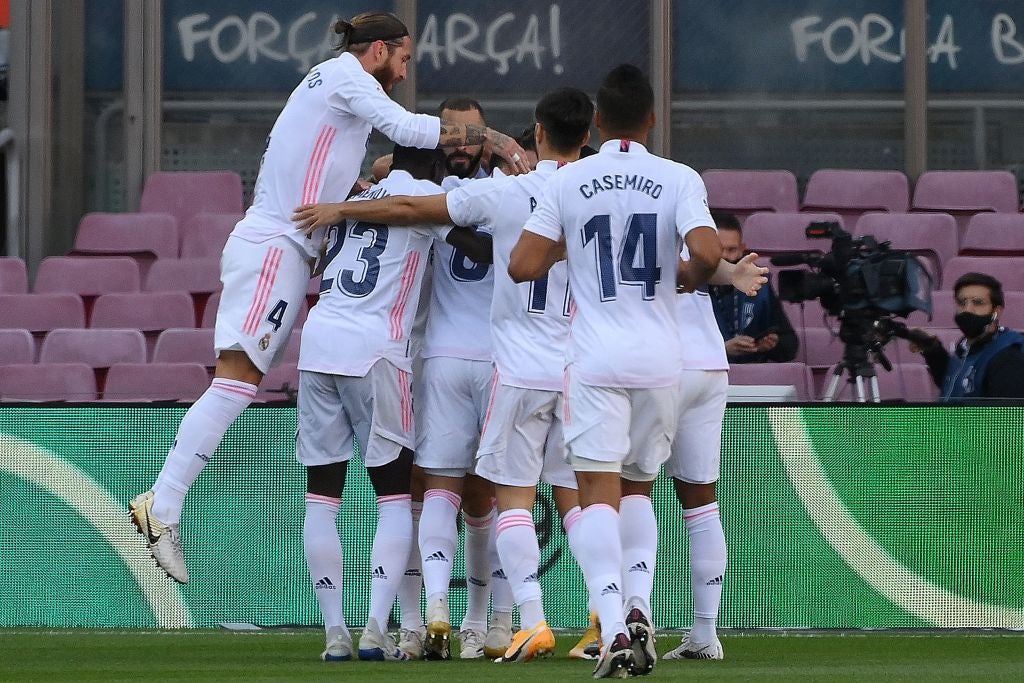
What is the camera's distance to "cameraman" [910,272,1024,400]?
793 centimetres

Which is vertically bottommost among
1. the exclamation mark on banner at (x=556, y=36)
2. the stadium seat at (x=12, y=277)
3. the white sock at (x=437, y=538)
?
the white sock at (x=437, y=538)

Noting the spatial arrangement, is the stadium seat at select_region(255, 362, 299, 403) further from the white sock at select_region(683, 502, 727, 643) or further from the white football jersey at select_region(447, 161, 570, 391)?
the white sock at select_region(683, 502, 727, 643)

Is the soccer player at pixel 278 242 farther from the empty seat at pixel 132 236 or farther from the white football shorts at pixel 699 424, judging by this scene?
the empty seat at pixel 132 236

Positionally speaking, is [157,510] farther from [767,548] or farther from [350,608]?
[767,548]

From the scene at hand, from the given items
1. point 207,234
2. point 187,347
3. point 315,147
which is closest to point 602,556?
point 315,147

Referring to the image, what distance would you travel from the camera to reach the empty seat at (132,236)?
1135 cm

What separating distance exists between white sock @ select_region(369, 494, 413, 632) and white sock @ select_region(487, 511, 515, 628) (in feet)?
1.34

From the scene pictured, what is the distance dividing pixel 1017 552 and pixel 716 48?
6379mm

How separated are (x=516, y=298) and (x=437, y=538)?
36.3 inches

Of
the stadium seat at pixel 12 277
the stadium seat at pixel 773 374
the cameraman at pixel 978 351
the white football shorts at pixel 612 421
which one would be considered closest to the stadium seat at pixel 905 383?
the stadium seat at pixel 773 374

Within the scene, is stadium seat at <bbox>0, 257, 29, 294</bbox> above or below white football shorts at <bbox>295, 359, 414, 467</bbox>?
above

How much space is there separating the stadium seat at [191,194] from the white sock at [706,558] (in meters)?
6.47

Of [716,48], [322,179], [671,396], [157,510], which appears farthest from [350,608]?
[716,48]

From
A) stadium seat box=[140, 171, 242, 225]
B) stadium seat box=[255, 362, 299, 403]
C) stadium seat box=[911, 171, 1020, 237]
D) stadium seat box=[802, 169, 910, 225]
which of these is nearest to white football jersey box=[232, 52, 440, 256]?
stadium seat box=[255, 362, 299, 403]
